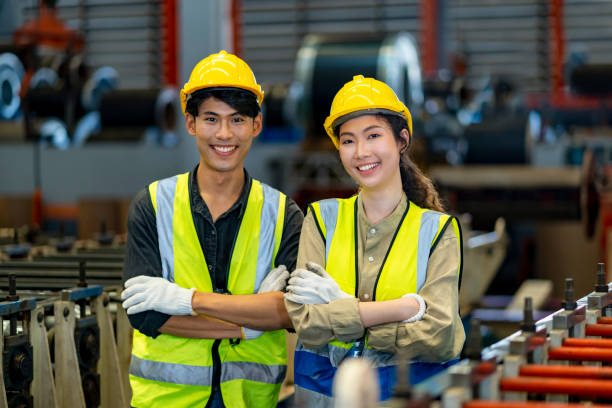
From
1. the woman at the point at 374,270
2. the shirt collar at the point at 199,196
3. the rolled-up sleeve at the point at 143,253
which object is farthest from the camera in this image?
the shirt collar at the point at 199,196

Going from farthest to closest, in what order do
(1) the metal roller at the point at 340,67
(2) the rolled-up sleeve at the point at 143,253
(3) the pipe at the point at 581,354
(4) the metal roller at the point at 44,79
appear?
(4) the metal roller at the point at 44,79
(1) the metal roller at the point at 340,67
(2) the rolled-up sleeve at the point at 143,253
(3) the pipe at the point at 581,354

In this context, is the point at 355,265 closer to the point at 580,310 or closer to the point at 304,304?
the point at 304,304

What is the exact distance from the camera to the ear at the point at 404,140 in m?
2.35

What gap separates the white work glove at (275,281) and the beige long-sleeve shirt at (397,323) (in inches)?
7.1

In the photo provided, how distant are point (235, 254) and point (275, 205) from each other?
7.7 inches

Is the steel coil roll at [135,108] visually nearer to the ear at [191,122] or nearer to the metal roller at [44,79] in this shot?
the metal roller at [44,79]

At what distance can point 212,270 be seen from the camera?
248 cm

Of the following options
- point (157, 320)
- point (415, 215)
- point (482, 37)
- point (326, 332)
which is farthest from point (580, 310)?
point (482, 37)

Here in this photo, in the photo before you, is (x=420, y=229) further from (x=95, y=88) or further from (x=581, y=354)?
(x=95, y=88)

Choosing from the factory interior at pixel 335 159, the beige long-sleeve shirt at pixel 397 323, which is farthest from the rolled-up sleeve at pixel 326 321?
the factory interior at pixel 335 159

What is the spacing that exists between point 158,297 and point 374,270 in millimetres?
578

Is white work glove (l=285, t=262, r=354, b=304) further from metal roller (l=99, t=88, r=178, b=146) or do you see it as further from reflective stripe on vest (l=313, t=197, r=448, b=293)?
metal roller (l=99, t=88, r=178, b=146)

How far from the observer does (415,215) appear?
231 cm

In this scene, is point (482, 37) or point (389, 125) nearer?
point (389, 125)
